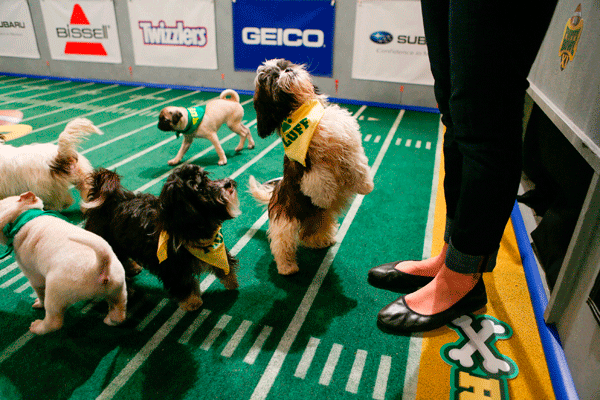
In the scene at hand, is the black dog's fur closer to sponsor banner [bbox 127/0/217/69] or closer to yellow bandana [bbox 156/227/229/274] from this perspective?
yellow bandana [bbox 156/227/229/274]

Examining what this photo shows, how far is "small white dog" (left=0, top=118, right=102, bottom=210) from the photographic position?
2.09m

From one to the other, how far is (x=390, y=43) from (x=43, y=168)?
473 centimetres

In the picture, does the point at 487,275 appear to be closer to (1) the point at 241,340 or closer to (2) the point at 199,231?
(1) the point at 241,340

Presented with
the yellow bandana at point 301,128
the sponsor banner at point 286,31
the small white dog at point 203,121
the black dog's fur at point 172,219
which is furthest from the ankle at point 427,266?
the sponsor banner at point 286,31

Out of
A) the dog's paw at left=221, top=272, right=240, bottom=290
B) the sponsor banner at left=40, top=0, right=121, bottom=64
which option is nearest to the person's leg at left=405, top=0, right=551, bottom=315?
the dog's paw at left=221, top=272, right=240, bottom=290

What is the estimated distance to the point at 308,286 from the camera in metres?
1.72

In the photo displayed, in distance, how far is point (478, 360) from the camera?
1.31 meters

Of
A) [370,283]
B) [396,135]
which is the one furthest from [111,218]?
[396,135]

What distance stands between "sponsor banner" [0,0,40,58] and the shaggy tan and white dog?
791 centimetres

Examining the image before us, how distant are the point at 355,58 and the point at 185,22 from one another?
120 inches

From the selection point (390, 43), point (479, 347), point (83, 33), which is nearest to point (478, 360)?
point (479, 347)

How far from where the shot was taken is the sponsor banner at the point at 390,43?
4996mm

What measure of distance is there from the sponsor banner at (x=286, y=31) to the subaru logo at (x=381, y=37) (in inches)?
25.2

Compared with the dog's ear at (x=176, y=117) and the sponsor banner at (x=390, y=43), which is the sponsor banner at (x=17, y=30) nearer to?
the dog's ear at (x=176, y=117)
